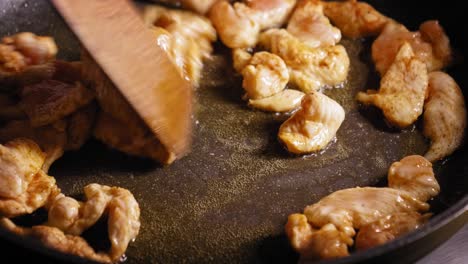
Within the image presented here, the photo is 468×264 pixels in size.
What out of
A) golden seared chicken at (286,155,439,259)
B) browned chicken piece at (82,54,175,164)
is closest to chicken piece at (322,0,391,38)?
golden seared chicken at (286,155,439,259)

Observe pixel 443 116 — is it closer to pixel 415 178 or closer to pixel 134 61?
pixel 415 178

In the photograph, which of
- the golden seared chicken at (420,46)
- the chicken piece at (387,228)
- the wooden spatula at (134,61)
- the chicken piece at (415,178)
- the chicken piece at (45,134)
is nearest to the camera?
the wooden spatula at (134,61)

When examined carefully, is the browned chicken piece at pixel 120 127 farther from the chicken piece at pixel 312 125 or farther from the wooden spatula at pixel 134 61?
the chicken piece at pixel 312 125

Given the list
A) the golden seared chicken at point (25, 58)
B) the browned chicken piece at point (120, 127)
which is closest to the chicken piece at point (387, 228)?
the browned chicken piece at point (120, 127)

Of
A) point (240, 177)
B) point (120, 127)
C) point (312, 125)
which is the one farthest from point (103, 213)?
point (312, 125)

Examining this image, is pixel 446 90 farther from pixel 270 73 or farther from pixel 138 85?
pixel 138 85

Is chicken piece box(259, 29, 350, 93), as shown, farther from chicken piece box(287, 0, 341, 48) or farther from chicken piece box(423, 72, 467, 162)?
chicken piece box(423, 72, 467, 162)

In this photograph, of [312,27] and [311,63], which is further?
[312,27]
